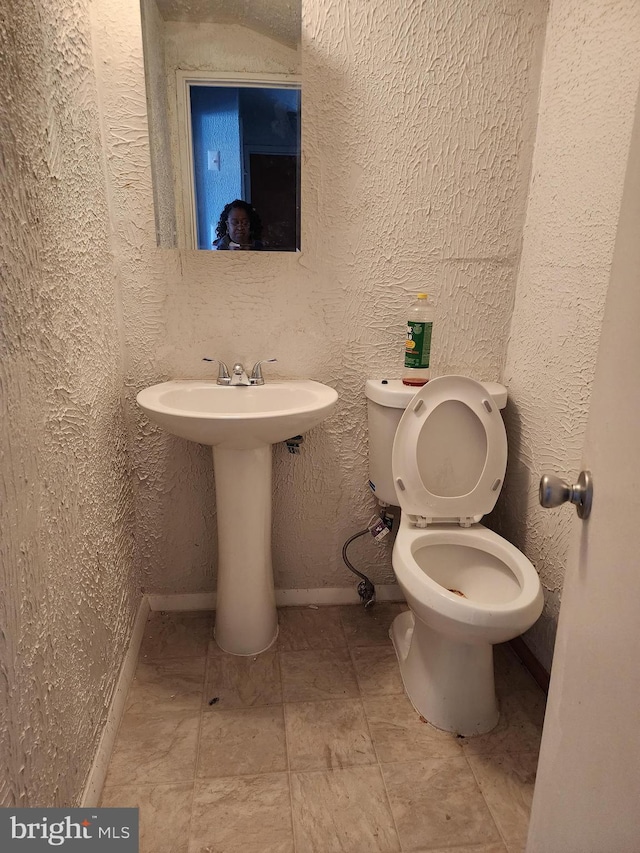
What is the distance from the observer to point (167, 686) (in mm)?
1378

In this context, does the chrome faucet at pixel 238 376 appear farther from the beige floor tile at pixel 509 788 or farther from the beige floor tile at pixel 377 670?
the beige floor tile at pixel 509 788

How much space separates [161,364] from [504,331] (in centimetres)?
104

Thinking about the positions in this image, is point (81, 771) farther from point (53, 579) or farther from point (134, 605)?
point (134, 605)

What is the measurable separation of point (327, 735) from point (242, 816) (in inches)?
10.5

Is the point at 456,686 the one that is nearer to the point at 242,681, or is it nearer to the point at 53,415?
the point at 242,681

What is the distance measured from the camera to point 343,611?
1.70 metres

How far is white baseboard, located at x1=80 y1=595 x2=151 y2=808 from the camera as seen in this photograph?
105 centimetres

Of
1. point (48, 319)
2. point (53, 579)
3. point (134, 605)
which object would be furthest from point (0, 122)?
point (134, 605)

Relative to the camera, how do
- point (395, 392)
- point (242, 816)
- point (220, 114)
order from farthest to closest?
point (395, 392) → point (220, 114) → point (242, 816)

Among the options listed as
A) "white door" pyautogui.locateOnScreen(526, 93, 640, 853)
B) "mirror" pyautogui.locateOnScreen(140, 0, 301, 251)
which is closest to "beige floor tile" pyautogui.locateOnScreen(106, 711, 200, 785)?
"white door" pyautogui.locateOnScreen(526, 93, 640, 853)

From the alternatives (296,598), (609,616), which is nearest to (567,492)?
(609,616)

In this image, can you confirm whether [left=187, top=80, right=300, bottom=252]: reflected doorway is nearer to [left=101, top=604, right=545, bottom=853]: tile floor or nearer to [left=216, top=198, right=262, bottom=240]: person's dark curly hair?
[left=216, top=198, right=262, bottom=240]: person's dark curly hair

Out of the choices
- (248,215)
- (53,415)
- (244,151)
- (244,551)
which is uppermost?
(244,151)

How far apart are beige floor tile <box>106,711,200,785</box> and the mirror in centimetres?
124
